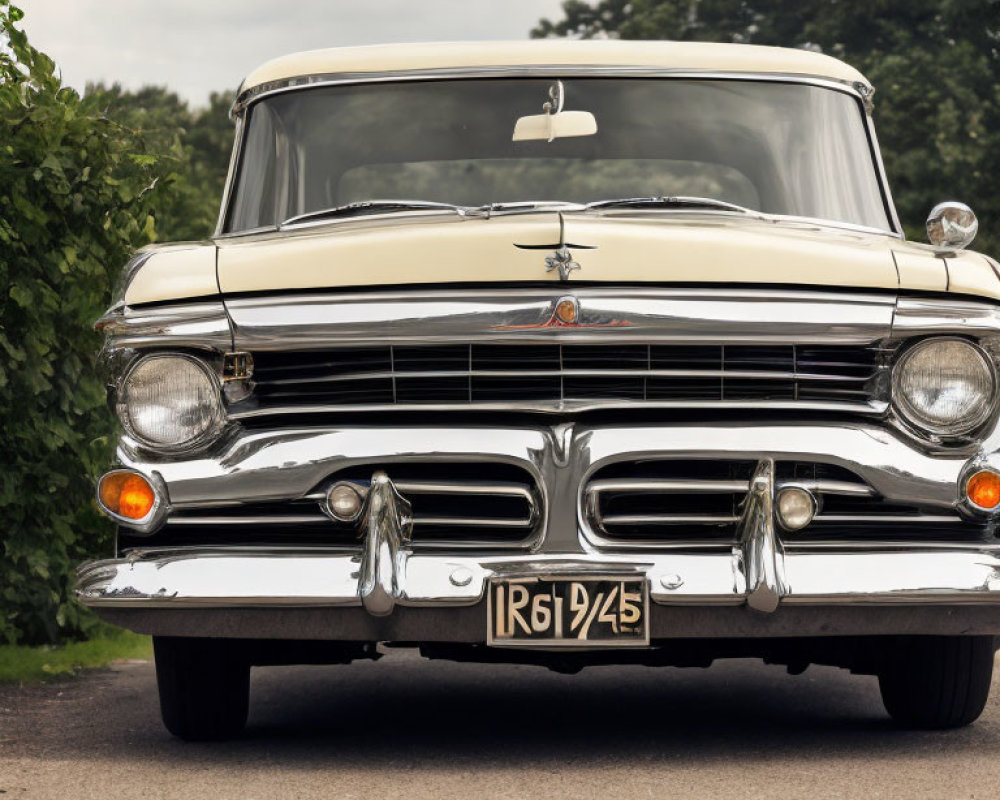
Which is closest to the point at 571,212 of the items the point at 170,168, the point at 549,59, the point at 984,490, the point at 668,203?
the point at 668,203

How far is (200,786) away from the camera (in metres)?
5.09

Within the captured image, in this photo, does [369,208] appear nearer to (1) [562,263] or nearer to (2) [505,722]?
(1) [562,263]

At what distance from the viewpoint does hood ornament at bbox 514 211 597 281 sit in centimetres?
504

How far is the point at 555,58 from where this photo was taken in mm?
6684

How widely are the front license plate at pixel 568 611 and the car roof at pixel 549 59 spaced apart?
2.37 metres

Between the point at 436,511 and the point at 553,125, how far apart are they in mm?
1894

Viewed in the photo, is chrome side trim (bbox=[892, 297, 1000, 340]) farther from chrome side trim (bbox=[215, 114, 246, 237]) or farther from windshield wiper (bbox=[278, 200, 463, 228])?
chrome side trim (bbox=[215, 114, 246, 237])

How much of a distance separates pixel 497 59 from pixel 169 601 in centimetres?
250

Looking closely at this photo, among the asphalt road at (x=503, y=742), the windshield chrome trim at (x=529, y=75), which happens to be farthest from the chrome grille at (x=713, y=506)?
the windshield chrome trim at (x=529, y=75)

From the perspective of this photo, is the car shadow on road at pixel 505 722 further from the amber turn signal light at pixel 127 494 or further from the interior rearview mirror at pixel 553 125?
the interior rearview mirror at pixel 553 125

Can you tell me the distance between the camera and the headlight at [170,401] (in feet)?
17.0

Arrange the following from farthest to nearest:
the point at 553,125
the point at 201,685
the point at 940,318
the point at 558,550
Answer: the point at 553,125
the point at 201,685
the point at 940,318
the point at 558,550

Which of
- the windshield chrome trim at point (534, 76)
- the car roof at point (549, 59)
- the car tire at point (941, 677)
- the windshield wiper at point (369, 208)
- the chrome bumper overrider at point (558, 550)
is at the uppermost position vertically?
the car roof at point (549, 59)

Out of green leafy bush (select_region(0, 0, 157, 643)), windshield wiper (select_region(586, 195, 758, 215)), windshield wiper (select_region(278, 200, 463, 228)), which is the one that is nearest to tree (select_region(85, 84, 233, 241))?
green leafy bush (select_region(0, 0, 157, 643))
